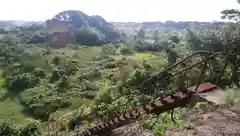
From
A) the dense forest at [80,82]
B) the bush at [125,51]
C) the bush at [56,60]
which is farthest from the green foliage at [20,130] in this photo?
the bush at [125,51]

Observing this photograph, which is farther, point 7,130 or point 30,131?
point 7,130

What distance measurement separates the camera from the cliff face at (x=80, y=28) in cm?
4919

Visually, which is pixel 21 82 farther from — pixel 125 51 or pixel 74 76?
pixel 125 51

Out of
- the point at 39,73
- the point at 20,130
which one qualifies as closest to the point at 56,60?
the point at 39,73

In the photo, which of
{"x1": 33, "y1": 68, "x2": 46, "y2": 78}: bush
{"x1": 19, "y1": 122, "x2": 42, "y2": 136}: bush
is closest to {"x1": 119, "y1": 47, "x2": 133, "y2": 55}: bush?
{"x1": 33, "y1": 68, "x2": 46, "y2": 78}: bush

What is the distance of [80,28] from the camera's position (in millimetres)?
54750

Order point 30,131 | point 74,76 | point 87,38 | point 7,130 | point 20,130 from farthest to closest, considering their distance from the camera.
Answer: point 87,38 → point 74,76 → point 7,130 → point 20,130 → point 30,131

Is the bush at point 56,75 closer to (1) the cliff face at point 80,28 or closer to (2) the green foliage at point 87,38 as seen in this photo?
(2) the green foliage at point 87,38

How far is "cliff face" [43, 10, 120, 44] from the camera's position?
161ft

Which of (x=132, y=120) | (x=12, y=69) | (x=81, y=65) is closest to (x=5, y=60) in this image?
(x=12, y=69)

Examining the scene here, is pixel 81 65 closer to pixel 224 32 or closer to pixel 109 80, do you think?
pixel 109 80

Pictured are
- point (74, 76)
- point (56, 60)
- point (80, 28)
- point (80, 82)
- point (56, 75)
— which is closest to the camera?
point (80, 82)

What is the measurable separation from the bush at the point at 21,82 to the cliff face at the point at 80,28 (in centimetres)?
2193

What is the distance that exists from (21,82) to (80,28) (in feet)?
99.7
